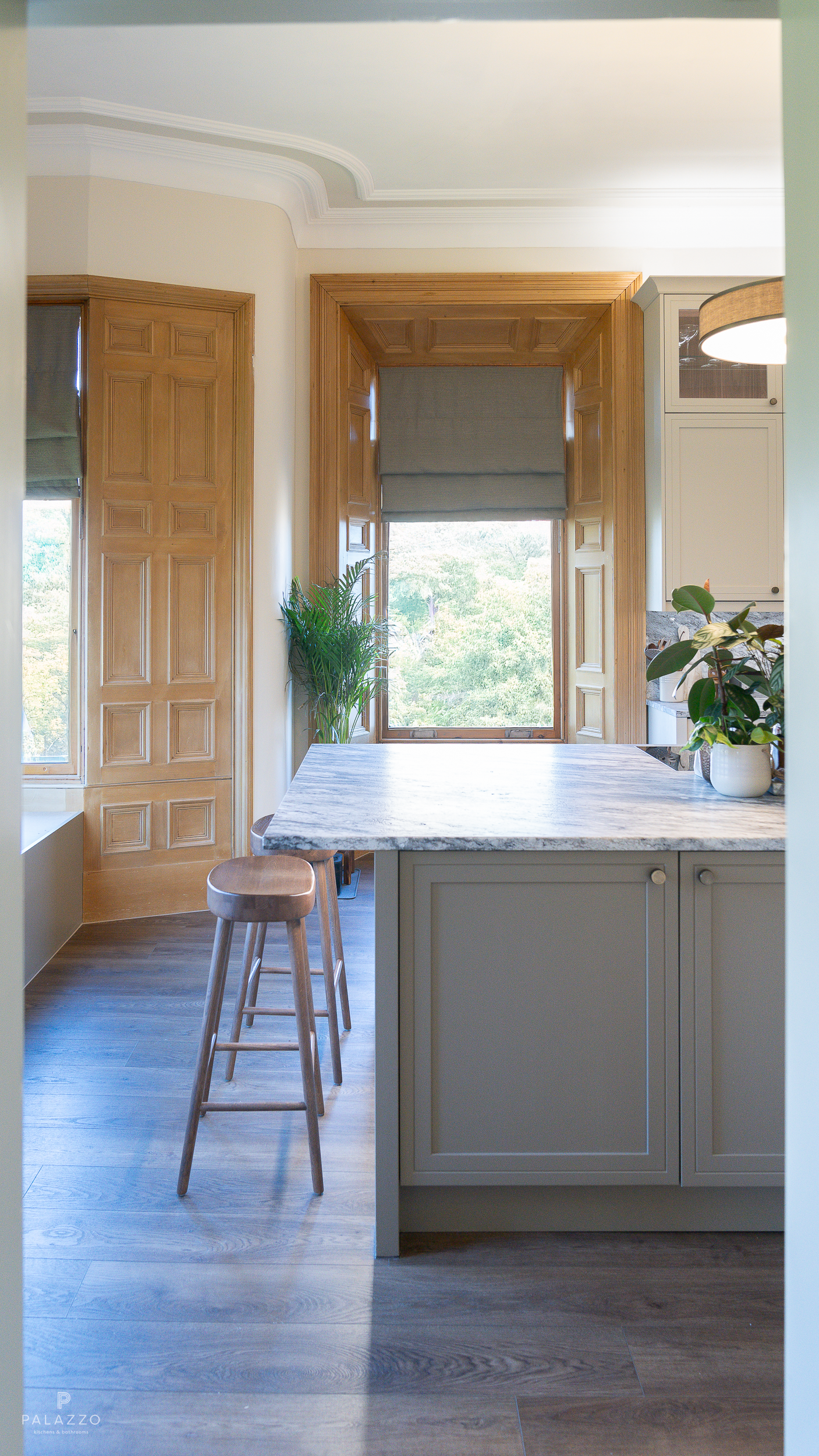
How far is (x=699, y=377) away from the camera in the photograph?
15.7 ft

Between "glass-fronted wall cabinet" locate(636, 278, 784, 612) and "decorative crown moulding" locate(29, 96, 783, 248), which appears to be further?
"glass-fronted wall cabinet" locate(636, 278, 784, 612)

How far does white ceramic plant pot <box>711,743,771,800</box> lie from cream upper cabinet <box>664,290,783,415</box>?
9.82ft

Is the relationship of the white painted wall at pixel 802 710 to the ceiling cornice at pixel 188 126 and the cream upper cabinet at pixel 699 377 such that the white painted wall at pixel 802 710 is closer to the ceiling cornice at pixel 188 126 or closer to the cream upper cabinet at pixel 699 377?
the ceiling cornice at pixel 188 126

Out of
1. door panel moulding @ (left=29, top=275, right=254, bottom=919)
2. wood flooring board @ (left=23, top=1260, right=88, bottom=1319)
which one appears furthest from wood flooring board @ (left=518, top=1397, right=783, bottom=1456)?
door panel moulding @ (left=29, top=275, right=254, bottom=919)

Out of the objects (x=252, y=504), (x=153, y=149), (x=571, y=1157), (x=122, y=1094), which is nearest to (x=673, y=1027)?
(x=571, y=1157)

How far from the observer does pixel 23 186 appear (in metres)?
0.95

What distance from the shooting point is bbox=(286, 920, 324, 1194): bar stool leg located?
225 centimetres

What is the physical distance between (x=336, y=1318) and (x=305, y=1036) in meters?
Result: 0.61

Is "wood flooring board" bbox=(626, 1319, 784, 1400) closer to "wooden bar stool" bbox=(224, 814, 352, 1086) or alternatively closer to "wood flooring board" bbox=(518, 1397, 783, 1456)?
"wood flooring board" bbox=(518, 1397, 783, 1456)

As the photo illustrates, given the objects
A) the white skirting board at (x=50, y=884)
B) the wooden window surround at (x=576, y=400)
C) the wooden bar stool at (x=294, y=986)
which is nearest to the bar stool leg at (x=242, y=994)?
the wooden bar stool at (x=294, y=986)

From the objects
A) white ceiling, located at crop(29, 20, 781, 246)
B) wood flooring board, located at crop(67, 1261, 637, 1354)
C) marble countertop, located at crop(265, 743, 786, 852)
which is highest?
white ceiling, located at crop(29, 20, 781, 246)

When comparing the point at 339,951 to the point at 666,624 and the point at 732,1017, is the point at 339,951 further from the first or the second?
the point at 666,624

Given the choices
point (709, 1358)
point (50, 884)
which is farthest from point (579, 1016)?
point (50, 884)

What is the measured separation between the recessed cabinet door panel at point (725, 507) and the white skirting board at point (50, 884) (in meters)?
3.12
